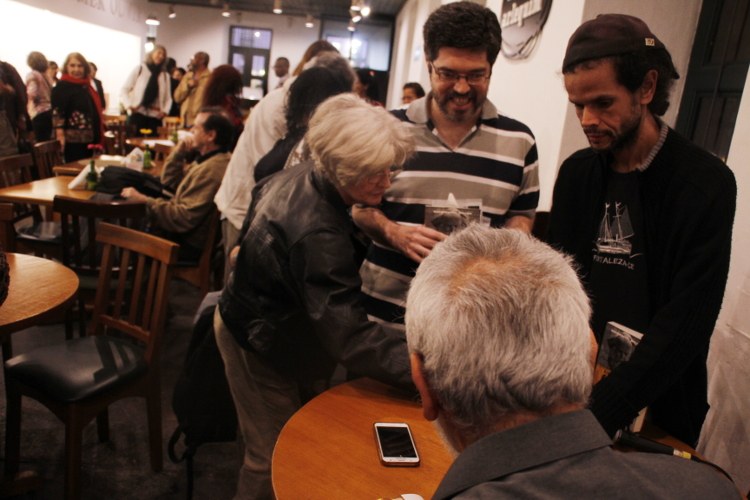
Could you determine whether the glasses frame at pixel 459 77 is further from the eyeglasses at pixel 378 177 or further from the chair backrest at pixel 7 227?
the chair backrest at pixel 7 227

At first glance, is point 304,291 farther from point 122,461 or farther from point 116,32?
point 116,32

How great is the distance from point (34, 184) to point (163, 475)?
2445mm

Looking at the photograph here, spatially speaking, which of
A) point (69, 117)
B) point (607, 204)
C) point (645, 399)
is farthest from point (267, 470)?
point (69, 117)

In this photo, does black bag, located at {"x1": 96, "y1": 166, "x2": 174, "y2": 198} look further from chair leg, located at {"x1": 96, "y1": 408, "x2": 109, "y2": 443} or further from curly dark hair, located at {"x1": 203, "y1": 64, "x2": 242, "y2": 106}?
chair leg, located at {"x1": 96, "y1": 408, "x2": 109, "y2": 443}

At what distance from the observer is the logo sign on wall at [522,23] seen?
3.10 m

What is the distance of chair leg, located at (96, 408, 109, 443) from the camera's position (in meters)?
2.68

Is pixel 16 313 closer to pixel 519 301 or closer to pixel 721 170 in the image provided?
pixel 519 301

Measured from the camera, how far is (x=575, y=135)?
2.56 meters

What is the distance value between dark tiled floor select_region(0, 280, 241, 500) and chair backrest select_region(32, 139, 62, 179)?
236 cm

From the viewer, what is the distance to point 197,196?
3.54 metres

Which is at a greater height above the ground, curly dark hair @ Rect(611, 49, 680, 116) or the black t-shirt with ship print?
curly dark hair @ Rect(611, 49, 680, 116)

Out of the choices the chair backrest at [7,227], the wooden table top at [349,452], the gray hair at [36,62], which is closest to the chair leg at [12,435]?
the chair backrest at [7,227]

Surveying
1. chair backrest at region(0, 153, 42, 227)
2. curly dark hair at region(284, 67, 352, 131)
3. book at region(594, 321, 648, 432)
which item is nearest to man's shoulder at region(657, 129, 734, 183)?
book at region(594, 321, 648, 432)

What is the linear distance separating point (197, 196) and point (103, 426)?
4.68 ft
